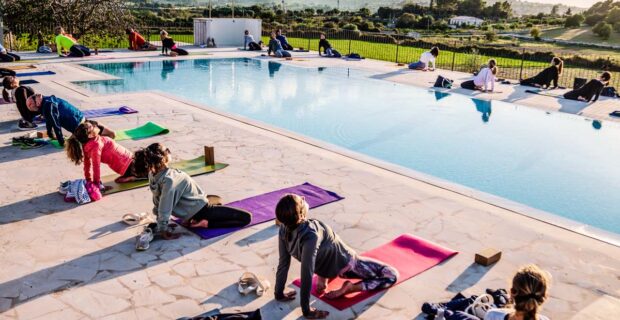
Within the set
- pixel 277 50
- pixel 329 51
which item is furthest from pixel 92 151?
pixel 329 51

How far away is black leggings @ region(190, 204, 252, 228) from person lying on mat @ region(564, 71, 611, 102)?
13.6 meters

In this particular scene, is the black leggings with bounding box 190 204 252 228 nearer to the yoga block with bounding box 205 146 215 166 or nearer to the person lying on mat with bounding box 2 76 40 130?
the yoga block with bounding box 205 146 215 166

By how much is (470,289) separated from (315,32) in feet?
128

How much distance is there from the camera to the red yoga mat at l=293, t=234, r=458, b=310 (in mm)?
5344

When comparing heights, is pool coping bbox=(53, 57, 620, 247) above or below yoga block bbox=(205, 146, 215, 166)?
Answer: below

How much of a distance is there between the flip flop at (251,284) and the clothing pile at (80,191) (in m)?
2.98

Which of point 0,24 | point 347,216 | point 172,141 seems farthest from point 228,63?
point 347,216

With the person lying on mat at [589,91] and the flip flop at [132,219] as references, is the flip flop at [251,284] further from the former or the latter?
the person lying on mat at [589,91]

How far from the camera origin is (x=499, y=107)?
1558cm

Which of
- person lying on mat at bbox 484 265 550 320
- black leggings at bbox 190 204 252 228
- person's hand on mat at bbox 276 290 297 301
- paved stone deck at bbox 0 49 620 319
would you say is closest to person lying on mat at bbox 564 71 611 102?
paved stone deck at bbox 0 49 620 319

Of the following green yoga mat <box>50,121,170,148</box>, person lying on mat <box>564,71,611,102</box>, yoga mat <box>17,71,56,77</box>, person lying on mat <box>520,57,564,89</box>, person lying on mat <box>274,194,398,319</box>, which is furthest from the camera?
person lying on mat <box>520,57,564,89</box>

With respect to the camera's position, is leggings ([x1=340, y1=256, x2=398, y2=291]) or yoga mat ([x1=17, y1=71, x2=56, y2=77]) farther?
yoga mat ([x1=17, y1=71, x2=56, y2=77])

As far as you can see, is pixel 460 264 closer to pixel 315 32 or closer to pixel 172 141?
pixel 172 141

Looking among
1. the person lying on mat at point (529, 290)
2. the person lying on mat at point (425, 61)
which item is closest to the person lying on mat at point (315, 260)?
the person lying on mat at point (529, 290)
